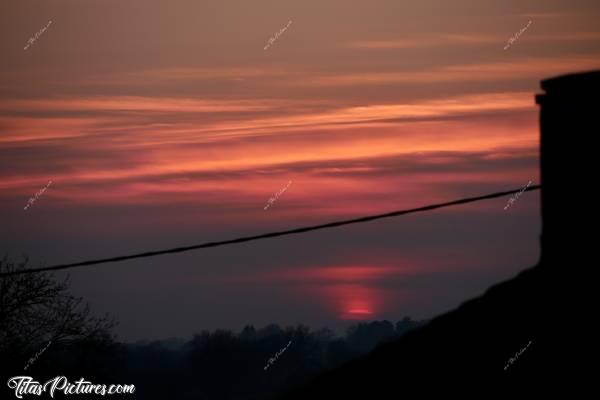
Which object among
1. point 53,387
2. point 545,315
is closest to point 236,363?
point 53,387

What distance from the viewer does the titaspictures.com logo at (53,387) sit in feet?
104

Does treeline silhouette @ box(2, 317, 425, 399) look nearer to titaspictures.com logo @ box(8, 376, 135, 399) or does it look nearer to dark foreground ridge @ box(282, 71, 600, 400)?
titaspictures.com logo @ box(8, 376, 135, 399)

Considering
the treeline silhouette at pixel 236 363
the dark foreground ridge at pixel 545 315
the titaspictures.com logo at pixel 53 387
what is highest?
the dark foreground ridge at pixel 545 315

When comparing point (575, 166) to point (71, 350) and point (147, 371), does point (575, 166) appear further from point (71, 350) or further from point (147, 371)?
point (147, 371)

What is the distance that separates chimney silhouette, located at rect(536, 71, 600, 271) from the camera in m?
10.3

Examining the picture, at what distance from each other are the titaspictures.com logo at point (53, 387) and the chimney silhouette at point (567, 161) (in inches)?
870

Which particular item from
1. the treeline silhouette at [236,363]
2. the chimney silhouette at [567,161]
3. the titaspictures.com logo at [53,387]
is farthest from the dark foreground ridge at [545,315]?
the treeline silhouette at [236,363]

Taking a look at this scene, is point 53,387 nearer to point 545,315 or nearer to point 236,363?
point 545,315

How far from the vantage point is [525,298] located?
432 inches

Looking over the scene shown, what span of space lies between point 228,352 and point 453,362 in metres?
99.5

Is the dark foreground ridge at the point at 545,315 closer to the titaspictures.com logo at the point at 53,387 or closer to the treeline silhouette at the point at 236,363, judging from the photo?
the titaspictures.com logo at the point at 53,387

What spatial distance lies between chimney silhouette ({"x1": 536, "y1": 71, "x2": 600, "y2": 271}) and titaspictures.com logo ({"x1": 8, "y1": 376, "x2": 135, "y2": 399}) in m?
22.1

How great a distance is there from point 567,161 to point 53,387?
24095mm

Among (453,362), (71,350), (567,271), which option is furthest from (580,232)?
(71,350)
